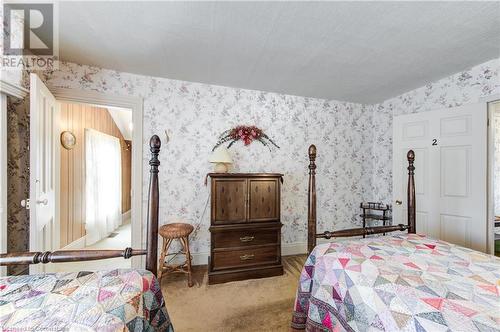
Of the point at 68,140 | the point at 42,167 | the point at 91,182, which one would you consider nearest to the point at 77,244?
the point at 91,182

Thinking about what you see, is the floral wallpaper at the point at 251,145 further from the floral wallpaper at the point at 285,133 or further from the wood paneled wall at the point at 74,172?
the wood paneled wall at the point at 74,172

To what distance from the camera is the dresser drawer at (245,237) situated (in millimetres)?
2477

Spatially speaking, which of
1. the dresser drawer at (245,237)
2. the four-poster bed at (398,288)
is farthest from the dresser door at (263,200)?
the four-poster bed at (398,288)

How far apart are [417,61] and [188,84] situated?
102 inches

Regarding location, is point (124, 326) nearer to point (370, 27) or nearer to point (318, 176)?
point (370, 27)

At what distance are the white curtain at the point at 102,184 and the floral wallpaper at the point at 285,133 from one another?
1.73 metres

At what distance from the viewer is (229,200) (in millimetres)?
2525

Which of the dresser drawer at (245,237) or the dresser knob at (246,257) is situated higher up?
the dresser drawer at (245,237)

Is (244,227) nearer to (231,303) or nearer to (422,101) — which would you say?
(231,303)

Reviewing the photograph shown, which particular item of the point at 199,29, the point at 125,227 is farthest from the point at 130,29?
the point at 125,227

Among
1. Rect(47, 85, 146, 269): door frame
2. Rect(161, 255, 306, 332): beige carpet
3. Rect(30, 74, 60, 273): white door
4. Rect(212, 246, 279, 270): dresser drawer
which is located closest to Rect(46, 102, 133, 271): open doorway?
Rect(47, 85, 146, 269): door frame

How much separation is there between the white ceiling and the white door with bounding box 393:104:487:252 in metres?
0.57

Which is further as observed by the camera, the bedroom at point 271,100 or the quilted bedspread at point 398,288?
the bedroom at point 271,100

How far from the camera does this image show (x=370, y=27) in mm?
1773
